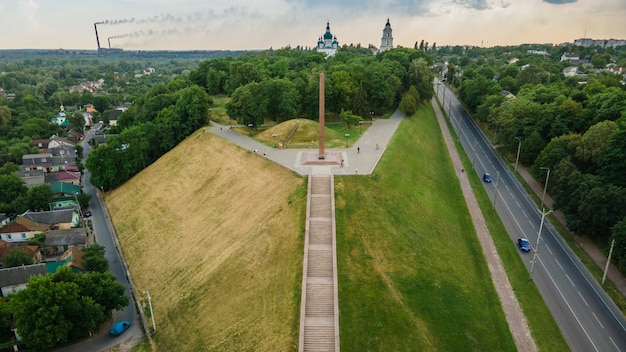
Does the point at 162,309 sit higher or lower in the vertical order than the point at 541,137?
lower

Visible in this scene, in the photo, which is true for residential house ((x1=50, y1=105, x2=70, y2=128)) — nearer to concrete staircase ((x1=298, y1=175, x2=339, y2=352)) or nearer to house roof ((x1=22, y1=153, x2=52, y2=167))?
house roof ((x1=22, y1=153, x2=52, y2=167))

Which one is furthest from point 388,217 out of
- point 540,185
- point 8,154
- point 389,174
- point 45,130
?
point 45,130

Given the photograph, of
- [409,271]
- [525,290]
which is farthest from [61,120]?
[525,290]

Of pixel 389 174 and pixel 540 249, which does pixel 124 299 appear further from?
pixel 540 249

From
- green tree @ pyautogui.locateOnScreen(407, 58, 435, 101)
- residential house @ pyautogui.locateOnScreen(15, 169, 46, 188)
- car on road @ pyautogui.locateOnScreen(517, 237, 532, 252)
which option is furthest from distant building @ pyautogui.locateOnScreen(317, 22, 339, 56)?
car on road @ pyautogui.locateOnScreen(517, 237, 532, 252)

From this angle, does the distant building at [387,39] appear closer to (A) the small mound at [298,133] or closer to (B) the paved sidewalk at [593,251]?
(A) the small mound at [298,133]

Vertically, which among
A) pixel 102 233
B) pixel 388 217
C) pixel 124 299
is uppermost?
pixel 388 217
